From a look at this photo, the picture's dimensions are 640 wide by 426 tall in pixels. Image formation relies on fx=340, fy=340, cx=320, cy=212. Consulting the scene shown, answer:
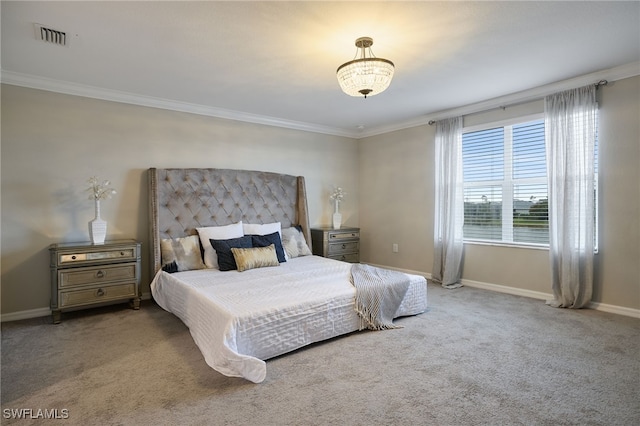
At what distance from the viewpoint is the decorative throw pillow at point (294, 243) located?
451 cm

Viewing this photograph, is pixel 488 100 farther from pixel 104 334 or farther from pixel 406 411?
pixel 104 334

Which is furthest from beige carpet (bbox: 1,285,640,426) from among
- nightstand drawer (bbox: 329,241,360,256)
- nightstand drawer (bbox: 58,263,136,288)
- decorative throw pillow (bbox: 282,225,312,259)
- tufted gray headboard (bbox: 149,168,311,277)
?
nightstand drawer (bbox: 329,241,360,256)

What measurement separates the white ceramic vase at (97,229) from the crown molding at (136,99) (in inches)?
48.1

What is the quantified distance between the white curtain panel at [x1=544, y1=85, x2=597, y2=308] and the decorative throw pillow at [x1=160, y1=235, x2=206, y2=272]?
3.91 metres

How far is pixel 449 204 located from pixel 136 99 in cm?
413

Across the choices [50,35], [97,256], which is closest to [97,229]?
[97,256]

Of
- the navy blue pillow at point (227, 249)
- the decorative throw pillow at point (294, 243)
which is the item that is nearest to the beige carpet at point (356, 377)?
the navy blue pillow at point (227, 249)

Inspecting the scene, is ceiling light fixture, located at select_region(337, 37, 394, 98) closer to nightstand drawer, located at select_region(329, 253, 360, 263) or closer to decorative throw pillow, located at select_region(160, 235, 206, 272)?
decorative throw pillow, located at select_region(160, 235, 206, 272)

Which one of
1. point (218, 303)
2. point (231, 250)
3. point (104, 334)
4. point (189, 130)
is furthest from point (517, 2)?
point (104, 334)

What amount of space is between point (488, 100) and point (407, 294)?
107 inches

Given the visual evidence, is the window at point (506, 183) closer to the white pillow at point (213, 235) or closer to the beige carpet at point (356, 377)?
the beige carpet at point (356, 377)

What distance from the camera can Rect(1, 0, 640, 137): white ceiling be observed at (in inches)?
89.0

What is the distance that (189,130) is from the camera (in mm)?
4328

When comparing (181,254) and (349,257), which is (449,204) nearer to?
(349,257)
